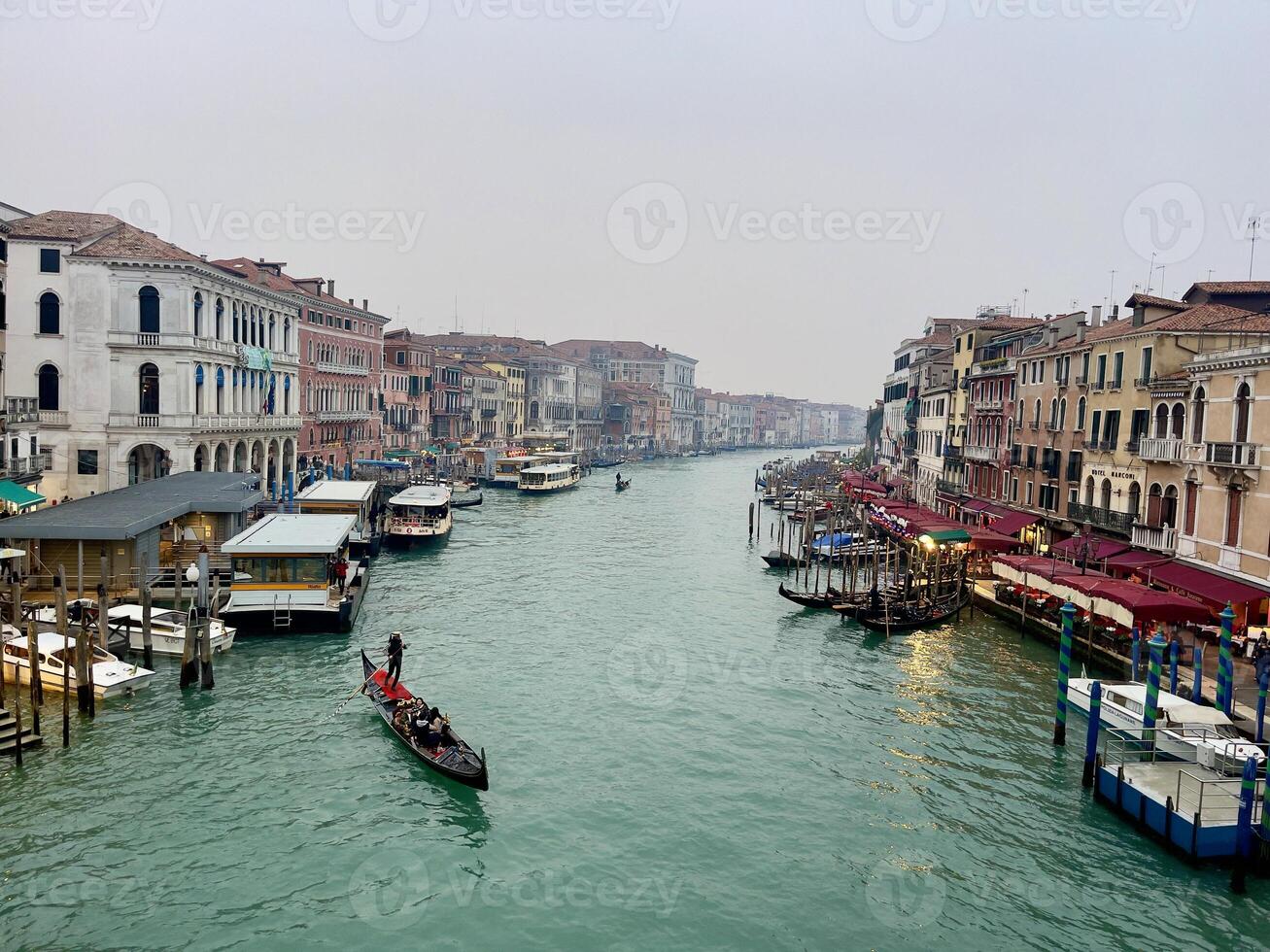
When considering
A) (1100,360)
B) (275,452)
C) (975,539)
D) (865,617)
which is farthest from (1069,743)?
(275,452)

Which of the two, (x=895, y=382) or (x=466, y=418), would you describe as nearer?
(x=895, y=382)

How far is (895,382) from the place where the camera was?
65.2 metres

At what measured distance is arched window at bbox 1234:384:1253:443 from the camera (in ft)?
69.1

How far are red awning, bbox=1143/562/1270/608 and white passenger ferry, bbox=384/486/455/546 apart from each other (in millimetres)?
26367

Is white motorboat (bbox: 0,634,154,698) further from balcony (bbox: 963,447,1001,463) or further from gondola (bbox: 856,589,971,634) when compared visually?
balcony (bbox: 963,447,1001,463)

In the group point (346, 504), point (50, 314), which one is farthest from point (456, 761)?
point (50, 314)

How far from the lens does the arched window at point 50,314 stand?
31.5 metres

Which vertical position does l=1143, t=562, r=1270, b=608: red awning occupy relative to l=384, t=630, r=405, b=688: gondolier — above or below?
above

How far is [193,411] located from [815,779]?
2680 cm

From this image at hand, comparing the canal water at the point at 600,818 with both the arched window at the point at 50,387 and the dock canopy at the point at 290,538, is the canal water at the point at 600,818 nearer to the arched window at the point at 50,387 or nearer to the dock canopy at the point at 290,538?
the dock canopy at the point at 290,538

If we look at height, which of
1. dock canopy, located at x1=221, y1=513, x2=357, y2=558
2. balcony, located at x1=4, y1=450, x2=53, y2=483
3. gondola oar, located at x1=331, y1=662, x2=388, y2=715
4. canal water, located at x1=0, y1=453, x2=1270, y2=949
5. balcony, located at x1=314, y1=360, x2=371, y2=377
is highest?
balcony, located at x1=314, y1=360, x2=371, y2=377

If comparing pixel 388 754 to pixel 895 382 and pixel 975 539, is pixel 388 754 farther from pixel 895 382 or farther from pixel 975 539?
pixel 895 382

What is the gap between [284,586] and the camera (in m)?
22.6

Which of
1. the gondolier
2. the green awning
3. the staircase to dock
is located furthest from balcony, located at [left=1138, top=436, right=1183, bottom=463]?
the green awning
